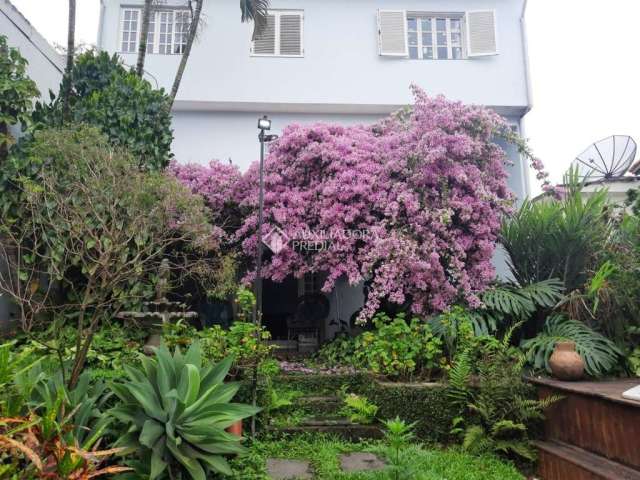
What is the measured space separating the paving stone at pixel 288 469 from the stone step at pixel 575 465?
2.38m

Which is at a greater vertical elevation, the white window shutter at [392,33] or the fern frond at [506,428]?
the white window shutter at [392,33]

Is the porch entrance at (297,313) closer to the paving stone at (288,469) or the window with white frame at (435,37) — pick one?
the paving stone at (288,469)

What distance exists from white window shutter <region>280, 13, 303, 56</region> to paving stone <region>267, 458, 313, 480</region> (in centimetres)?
896

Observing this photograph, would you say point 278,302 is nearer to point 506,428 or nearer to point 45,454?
point 506,428

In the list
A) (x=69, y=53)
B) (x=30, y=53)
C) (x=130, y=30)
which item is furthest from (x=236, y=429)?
(x=130, y=30)

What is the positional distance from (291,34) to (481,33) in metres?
4.65

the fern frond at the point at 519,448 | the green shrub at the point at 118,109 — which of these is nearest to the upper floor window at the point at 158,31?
the green shrub at the point at 118,109

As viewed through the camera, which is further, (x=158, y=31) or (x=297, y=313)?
(x=158, y=31)

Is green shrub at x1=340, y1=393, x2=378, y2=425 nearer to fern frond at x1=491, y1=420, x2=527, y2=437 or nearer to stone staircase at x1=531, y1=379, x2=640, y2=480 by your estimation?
fern frond at x1=491, y1=420, x2=527, y2=437

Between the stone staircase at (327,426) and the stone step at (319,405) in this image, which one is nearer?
the stone staircase at (327,426)

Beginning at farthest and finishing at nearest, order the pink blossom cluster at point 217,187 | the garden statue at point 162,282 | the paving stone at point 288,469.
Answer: the pink blossom cluster at point 217,187 → the garden statue at point 162,282 → the paving stone at point 288,469

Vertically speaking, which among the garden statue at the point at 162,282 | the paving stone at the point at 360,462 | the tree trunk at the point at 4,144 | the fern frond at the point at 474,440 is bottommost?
the paving stone at the point at 360,462

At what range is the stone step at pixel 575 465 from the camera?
357cm

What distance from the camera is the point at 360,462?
13.4 feet
